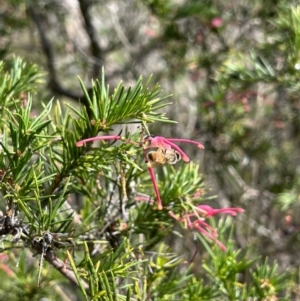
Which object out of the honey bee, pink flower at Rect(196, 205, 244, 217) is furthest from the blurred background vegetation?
the honey bee

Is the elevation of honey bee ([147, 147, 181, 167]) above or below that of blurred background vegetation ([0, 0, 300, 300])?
above

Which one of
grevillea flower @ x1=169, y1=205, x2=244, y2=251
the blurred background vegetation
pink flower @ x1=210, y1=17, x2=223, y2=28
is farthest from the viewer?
pink flower @ x1=210, y1=17, x2=223, y2=28

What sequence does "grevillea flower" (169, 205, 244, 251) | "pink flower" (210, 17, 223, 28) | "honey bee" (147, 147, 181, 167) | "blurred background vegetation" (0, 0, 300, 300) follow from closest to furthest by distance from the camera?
"honey bee" (147, 147, 181, 167) → "grevillea flower" (169, 205, 244, 251) → "blurred background vegetation" (0, 0, 300, 300) → "pink flower" (210, 17, 223, 28)

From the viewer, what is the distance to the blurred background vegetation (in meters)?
1.31

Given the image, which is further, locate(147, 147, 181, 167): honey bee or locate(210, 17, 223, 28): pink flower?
locate(210, 17, 223, 28): pink flower

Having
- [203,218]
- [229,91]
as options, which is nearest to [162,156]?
[203,218]

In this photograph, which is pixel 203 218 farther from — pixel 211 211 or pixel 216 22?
pixel 216 22

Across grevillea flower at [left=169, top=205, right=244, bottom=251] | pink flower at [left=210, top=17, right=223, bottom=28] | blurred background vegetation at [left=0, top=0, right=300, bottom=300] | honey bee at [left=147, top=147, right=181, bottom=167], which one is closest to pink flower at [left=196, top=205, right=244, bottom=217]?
grevillea flower at [left=169, top=205, right=244, bottom=251]

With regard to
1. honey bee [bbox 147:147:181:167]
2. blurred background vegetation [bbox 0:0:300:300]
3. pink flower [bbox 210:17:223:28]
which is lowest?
blurred background vegetation [bbox 0:0:300:300]

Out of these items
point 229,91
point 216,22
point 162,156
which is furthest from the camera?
point 216,22

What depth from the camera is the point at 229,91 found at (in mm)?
1280

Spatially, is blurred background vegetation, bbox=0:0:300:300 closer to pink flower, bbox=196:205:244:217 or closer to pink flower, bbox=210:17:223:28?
pink flower, bbox=210:17:223:28

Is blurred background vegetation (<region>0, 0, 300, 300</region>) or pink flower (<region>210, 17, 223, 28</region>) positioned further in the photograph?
pink flower (<region>210, 17, 223, 28</region>)

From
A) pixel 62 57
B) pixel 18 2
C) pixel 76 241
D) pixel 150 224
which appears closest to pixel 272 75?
pixel 150 224
